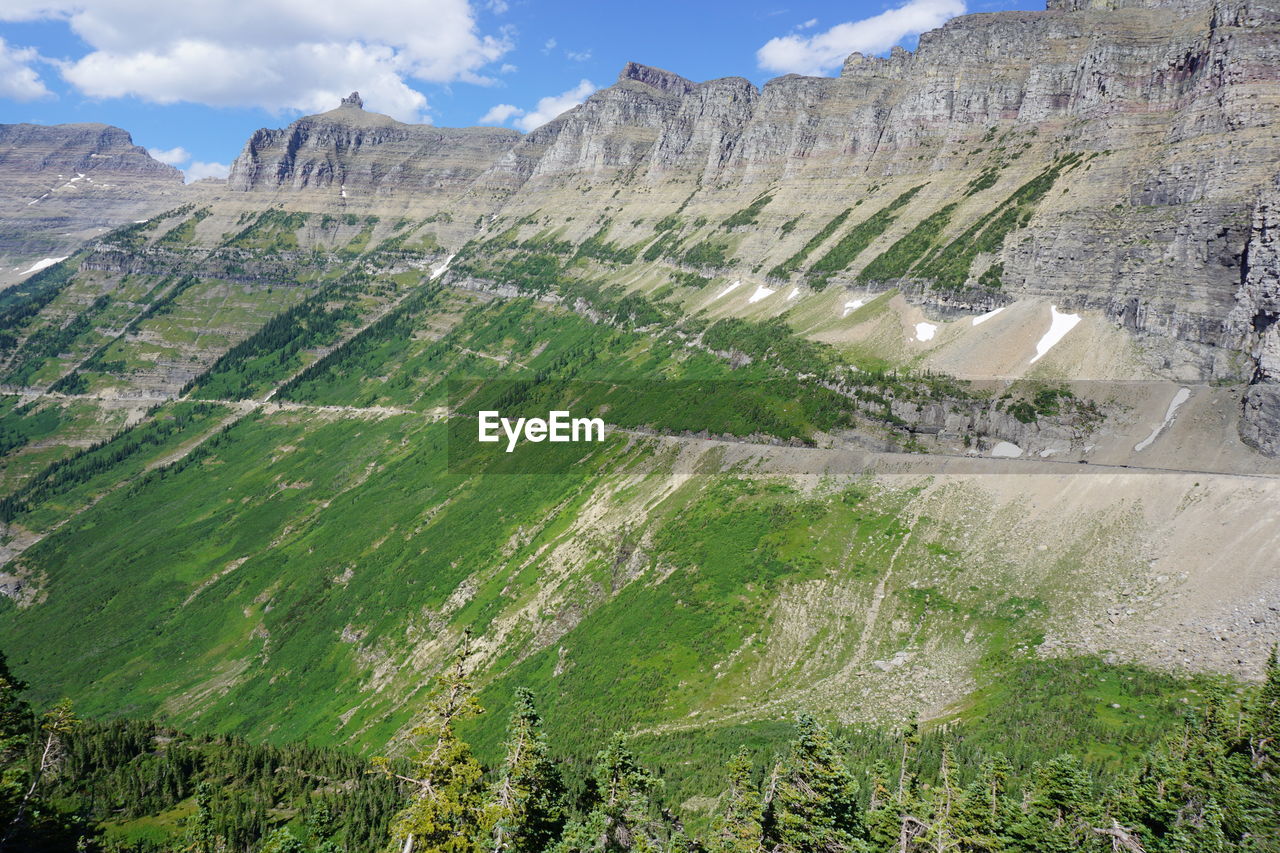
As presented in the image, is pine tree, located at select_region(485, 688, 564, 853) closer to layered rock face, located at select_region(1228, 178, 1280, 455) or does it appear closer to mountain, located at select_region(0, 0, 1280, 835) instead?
mountain, located at select_region(0, 0, 1280, 835)

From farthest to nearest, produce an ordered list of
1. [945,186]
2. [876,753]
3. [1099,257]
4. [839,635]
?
[945,186], [1099,257], [839,635], [876,753]

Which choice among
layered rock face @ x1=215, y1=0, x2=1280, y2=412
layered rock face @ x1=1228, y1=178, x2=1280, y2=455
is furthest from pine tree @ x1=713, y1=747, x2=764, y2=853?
layered rock face @ x1=215, y1=0, x2=1280, y2=412

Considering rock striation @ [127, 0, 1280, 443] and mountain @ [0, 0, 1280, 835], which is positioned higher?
rock striation @ [127, 0, 1280, 443]

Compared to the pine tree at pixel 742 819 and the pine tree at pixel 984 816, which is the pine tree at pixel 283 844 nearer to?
the pine tree at pixel 742 819

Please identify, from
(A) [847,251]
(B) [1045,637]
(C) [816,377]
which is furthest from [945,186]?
(B) [1045,637]

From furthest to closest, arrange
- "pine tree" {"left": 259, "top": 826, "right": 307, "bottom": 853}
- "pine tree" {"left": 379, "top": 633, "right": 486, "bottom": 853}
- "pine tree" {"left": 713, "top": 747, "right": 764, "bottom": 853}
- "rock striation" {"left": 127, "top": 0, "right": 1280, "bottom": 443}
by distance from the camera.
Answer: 1. "rock striation" {"left": 127, "top": 0, "right": 1280, "bottom": 443}
2. "pine tree" {"left": 259, "top": 826, "right": 307, "bottom": 853}
3. "pine tree" {"left": 713, "top": 747, "right": 764, "bottom": 853}
4. "pine tree" {"left": 379, "top": 633, "right": 486, "bottom": 853}

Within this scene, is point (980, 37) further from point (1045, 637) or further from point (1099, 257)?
point (1045, 637)
